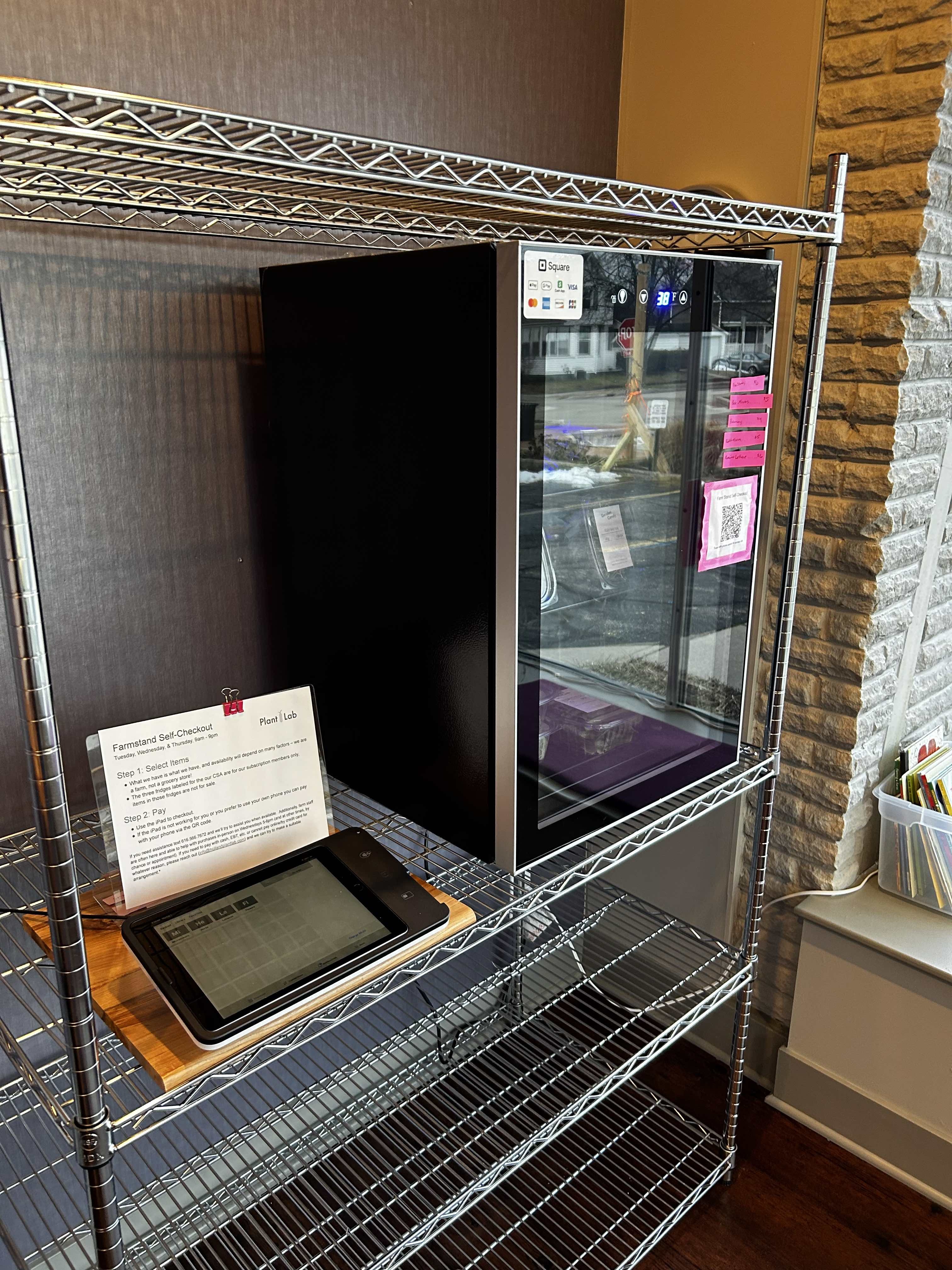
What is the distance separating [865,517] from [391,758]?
2.95 feet

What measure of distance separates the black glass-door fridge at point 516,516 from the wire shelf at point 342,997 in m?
0.05

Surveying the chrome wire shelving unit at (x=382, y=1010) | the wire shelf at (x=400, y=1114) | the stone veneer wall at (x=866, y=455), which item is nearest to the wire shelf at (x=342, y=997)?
the chrome wire shelving unit at (x=382, y=1010)

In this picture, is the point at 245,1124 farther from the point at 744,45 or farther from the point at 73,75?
the point at 744,45

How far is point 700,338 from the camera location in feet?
3.94

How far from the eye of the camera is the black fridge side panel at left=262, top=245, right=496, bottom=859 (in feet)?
3.31

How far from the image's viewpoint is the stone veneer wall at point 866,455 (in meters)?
1.42

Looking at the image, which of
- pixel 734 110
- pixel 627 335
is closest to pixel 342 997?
pixel 627 335

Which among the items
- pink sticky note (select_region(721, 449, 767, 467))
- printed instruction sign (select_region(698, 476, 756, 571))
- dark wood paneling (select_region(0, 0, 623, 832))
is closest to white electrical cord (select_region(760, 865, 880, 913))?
printed instruction sign (select_region(698, 476, 756, 571))

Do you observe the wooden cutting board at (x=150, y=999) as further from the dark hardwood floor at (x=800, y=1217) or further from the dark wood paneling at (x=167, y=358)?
the dark hardwood floor at (x=800, y=1217)

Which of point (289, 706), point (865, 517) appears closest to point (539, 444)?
point (289, 706)

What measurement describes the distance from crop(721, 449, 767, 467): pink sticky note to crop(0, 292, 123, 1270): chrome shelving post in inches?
36.2

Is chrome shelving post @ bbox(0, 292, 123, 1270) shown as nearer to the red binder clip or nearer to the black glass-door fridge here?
the red binder clip

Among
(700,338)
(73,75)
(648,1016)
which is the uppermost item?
(73,75)

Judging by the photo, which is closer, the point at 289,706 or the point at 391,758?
the point at 289,706
